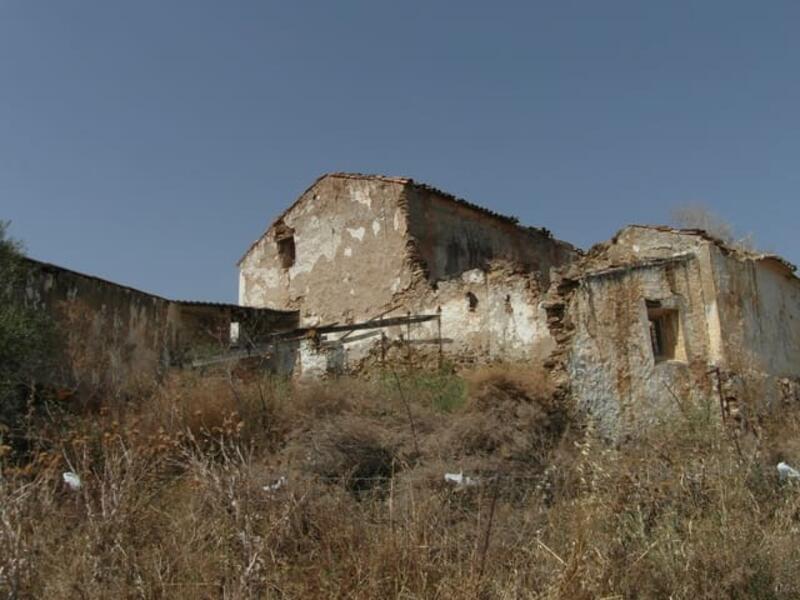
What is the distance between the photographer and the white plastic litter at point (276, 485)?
6246 mm

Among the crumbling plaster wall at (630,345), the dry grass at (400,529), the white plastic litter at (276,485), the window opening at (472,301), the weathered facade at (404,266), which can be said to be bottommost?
the dry grass at (400,529)

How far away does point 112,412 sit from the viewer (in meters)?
10.0

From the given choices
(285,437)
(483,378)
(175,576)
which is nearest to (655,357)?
(483,378)

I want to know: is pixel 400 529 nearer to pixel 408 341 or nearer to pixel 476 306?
pixel 476 306

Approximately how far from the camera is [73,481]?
21.0 feet

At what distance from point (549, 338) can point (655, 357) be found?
194 cm

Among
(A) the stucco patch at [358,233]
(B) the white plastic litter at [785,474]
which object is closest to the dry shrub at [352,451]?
(B) the white plastic litter at [785,474]

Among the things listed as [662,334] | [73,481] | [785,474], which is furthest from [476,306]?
[73,481]

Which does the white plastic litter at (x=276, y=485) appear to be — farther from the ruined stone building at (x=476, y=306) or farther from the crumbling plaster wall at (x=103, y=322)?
the crumbling plaster wall at (x=103, y=322)

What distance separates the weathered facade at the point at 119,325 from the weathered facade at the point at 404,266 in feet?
7.69

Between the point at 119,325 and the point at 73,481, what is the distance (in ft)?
26.4

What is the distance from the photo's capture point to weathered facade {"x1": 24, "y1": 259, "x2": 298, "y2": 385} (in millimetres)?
12656

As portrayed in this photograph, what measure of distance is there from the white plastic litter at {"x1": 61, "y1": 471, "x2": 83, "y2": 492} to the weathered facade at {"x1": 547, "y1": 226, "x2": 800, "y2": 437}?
7.92 meters

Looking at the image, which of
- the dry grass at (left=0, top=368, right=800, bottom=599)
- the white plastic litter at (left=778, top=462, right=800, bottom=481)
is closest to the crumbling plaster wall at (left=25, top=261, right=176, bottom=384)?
the dry grass at (left=0, top=368, right=800, bottom=599)
